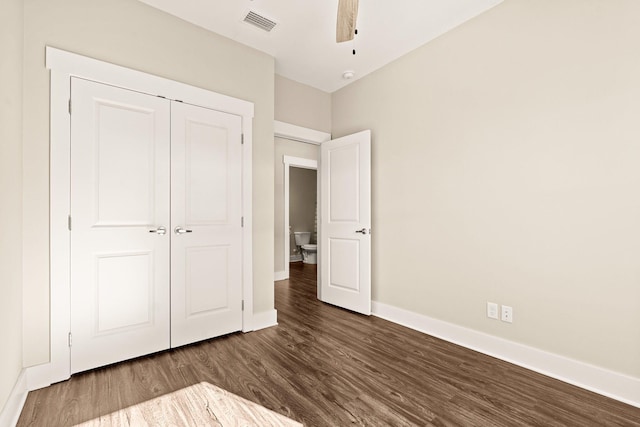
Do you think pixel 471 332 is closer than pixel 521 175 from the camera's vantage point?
No

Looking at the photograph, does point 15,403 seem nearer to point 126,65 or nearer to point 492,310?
point 126,65

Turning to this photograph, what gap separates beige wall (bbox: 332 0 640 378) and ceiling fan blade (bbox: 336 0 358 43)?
55.3 inches

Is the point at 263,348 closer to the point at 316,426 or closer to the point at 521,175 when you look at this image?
the point at 316,426

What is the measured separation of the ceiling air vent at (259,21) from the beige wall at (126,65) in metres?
0.35

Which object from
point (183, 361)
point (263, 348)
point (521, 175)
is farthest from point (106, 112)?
point (521, 175)

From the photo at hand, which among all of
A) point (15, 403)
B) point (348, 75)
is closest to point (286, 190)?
point (348, 75)

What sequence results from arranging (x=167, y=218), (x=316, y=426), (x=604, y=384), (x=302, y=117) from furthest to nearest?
1. (x=302, y=117)
2. (x=167, y=218)
3. (x=604, y=384)
4. (x=316, y=426)

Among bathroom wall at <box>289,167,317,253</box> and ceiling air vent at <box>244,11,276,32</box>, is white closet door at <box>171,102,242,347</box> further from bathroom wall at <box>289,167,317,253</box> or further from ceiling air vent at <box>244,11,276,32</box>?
bathroom wall at <box>289,167,317,253</box>

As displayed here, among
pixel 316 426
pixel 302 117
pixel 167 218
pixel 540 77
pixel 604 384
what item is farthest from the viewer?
pixel 302 117

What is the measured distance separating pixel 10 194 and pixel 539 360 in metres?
3.55

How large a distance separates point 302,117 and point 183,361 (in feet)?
9.48

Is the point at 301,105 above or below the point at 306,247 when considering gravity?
above

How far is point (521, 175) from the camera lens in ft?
7.46

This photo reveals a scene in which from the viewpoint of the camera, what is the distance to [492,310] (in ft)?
7.93
